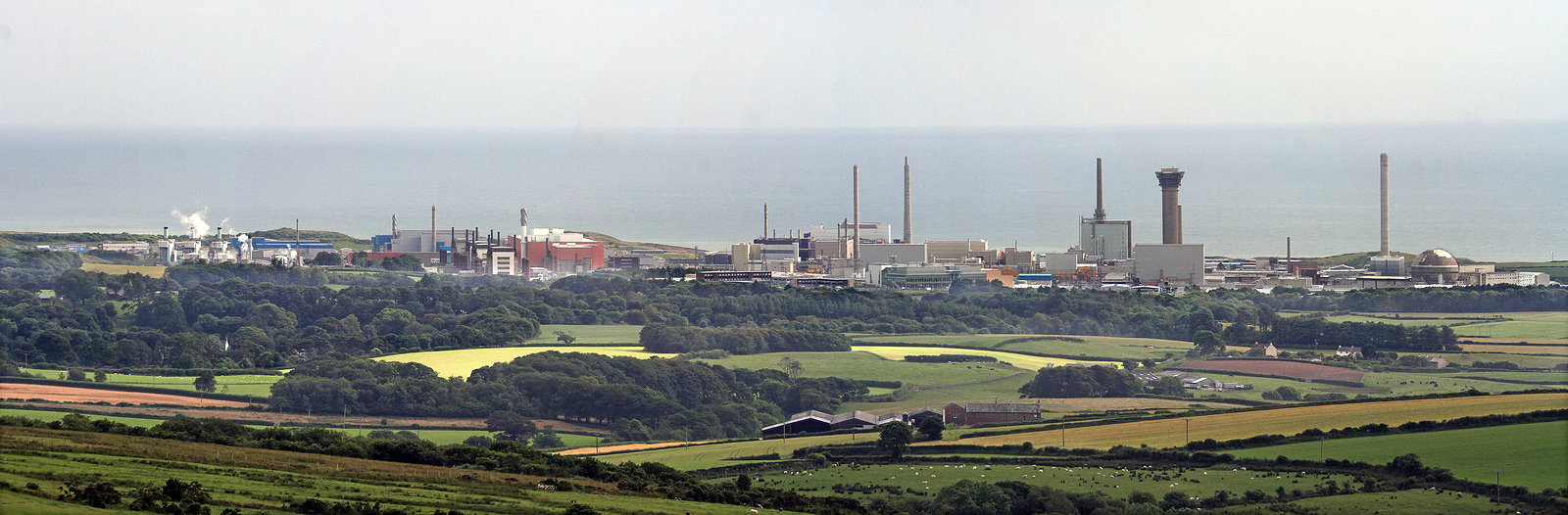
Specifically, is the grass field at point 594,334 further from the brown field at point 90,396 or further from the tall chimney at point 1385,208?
the tall chimney at point 1385,208

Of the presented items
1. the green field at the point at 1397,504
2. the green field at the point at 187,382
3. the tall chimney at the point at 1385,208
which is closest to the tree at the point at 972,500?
the green field at the point at 1397,504

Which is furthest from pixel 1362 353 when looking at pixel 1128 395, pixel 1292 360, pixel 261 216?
pixel 261 216

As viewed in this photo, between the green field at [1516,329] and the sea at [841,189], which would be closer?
the green field at [1516,329]

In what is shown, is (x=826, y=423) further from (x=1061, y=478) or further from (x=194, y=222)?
(x=194, y=222)

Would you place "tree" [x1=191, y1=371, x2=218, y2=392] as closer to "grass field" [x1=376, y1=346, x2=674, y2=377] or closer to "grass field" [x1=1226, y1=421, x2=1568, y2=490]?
"grass field" [x1=376, y1=346, x2=674, y2=377]

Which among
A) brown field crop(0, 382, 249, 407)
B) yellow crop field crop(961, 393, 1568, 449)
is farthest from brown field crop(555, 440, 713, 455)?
brown field crop(0, 382, 249, 407)

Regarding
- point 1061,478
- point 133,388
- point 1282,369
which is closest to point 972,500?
point 1061,478

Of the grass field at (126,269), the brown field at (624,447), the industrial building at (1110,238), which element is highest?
the industrial building at (1110,238)
